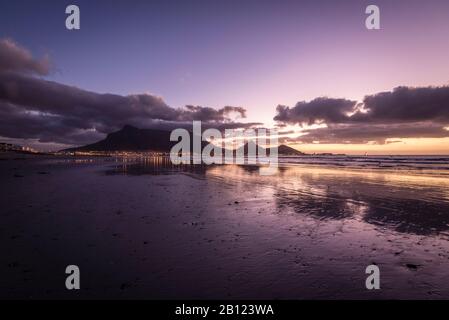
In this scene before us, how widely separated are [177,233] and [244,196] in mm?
10062

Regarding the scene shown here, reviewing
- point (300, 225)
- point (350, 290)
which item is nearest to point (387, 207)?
point (300, 225)

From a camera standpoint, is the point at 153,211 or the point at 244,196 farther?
the point at 244,196

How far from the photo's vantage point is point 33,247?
8.52 m

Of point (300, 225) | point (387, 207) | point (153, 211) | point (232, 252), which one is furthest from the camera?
point (387, 207)

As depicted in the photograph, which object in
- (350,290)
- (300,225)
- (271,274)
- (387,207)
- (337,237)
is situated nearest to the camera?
(350,290)

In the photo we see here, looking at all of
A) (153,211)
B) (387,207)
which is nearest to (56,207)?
(153,211)

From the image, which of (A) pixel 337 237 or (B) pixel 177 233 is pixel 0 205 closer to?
(B) pixel 177 233

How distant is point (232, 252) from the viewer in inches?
328

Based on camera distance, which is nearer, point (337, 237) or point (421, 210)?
point (337, 237)

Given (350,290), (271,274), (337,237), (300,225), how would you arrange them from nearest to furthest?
(350,290) → (271,274) → (337,237) → (300,225)

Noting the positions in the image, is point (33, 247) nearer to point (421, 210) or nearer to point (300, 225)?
point (300, 225)

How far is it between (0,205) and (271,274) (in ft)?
54.3
